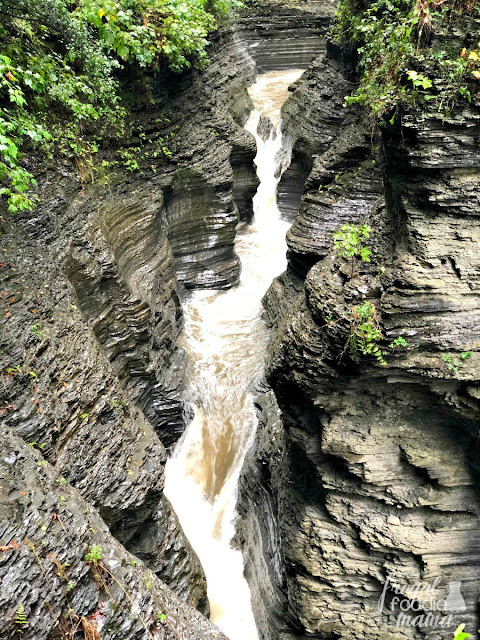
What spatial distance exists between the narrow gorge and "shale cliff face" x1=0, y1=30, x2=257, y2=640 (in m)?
0.03

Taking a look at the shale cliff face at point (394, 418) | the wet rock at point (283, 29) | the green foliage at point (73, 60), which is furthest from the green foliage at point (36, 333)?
the wet rock at point (283, 29)

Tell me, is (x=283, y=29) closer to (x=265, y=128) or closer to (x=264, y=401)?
(x=265, y=128)

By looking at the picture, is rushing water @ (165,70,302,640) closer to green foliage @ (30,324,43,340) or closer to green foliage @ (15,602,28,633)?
green foliage @ (30,324,43,340)

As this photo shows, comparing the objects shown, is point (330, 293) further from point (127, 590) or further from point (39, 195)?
point (39, 195)

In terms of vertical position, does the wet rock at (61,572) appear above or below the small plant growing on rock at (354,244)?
below

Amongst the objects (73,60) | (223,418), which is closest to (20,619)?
(223,418)

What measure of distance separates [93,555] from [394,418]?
389 centimetres

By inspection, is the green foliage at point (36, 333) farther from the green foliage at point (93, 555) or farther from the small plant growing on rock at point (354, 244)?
the small plant growing on rock at point (354, 244)

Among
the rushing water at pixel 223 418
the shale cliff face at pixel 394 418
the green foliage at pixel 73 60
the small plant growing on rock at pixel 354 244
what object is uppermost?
the green foliage at pixel 73 60

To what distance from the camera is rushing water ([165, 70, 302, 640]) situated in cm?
825

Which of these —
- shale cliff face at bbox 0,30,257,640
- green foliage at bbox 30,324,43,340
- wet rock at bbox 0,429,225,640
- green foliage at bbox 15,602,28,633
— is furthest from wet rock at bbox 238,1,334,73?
green foliage at bbox 15,602,28,633

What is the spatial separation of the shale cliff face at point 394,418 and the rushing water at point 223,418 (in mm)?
1362

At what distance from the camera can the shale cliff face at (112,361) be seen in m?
3.71

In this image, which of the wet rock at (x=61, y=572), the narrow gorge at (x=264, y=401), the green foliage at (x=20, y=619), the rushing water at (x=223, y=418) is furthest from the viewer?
the rushing water at (x=223, y=418)
